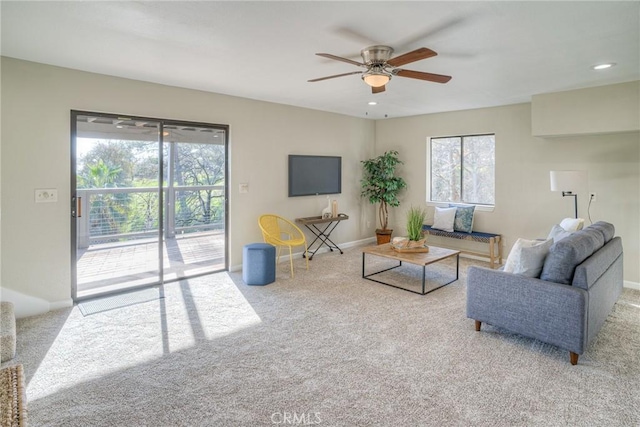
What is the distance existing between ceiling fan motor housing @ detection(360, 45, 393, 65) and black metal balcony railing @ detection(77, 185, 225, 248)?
283cm

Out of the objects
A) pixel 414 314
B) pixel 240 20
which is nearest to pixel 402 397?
pixel 414 314

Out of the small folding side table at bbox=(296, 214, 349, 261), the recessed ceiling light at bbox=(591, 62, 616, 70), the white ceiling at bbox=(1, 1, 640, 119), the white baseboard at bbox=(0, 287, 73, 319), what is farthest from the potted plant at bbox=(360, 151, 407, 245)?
the white baseboard at bbox=(0, 287, 73, 319)

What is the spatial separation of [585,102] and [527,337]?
10.1 feet

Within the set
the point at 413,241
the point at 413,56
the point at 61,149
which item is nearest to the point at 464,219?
the point at 413,241

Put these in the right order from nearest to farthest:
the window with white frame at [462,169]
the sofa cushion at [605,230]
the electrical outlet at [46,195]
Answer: the sofa cushion at [605,230] < the electrical outlet at [46,195] < the window with white frame at [462,169]

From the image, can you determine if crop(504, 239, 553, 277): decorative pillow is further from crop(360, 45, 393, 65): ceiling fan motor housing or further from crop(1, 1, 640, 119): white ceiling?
crop(360, 45, 393, 65): ceiling fan motor housing

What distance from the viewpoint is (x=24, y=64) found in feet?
11.3

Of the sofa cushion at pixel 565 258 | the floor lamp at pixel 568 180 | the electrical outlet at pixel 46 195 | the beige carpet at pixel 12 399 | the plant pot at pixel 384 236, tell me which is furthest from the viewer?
the plant pot at pixel 384 236

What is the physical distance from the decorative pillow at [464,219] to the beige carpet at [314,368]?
2.20m

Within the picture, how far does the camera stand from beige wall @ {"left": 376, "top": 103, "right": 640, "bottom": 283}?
4508 mm

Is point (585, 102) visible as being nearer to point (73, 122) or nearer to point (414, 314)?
point (414, 314)

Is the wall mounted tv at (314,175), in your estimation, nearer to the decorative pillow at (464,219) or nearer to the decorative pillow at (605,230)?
the decorative pillow at (464,219)

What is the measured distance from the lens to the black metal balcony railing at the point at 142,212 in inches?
160

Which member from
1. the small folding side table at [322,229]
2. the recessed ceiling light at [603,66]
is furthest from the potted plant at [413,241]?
the recessed ceiling light at [603,66]
